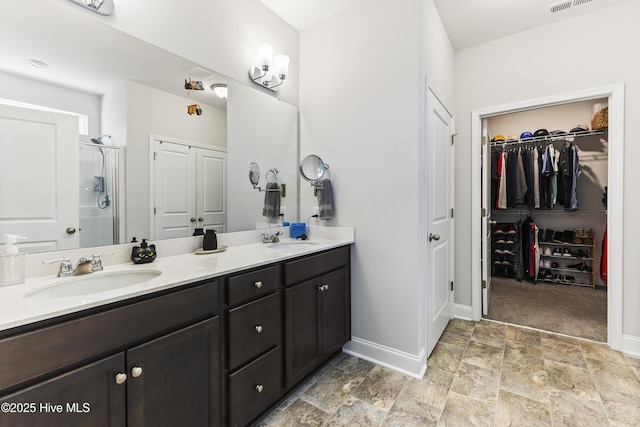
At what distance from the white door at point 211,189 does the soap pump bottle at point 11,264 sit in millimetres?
804

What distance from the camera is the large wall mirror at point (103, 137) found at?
3.83 feet

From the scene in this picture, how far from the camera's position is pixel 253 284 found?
54.4 inches

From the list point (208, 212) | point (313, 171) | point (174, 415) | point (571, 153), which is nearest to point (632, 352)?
point (571, 153)

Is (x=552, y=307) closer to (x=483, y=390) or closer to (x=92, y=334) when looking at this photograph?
(x=483, y=390)

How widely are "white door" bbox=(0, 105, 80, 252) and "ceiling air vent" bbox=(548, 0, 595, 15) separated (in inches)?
130

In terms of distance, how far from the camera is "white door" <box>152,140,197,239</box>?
158 centimetres

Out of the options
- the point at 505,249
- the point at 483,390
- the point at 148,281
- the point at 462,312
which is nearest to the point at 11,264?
the point at 148,281

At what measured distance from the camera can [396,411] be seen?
157 centimetres

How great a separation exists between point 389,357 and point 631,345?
1.88 metres

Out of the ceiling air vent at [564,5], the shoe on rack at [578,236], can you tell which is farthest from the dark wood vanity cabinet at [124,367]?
the shoe on rack at [578,236]

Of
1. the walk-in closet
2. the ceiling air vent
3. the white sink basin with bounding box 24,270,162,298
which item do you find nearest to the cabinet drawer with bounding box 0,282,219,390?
the white sink basin with bounding box 24,270,162,298

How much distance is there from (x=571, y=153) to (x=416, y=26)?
3.07 meters

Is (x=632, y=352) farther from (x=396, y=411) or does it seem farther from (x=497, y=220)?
(x=497, y=220)

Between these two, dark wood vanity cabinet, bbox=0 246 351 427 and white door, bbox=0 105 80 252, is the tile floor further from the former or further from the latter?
white door, bbox=0 105 80 252
